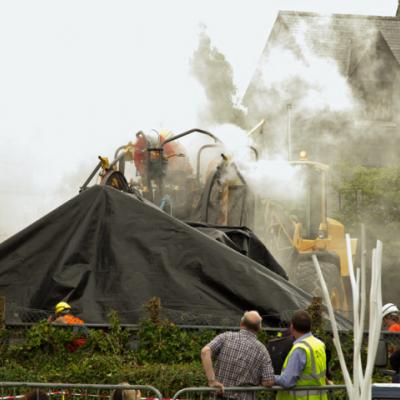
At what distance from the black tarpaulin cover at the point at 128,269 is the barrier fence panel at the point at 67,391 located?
1.62 meters

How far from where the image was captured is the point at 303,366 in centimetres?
707

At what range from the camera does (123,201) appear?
32.0ft

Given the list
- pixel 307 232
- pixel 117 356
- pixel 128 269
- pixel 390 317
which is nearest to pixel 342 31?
pixel 307 232

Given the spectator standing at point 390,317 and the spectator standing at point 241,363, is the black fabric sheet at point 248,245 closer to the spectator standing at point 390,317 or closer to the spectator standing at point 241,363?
the spectator standing at point 390,317

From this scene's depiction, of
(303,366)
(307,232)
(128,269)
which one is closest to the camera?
(303,366)

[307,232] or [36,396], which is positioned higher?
[307,232]

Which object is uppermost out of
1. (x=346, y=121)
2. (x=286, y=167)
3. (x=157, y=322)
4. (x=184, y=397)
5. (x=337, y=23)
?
(x=337, y=23)

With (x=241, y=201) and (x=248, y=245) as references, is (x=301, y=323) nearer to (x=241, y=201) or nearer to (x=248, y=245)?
(x=248, y=245)

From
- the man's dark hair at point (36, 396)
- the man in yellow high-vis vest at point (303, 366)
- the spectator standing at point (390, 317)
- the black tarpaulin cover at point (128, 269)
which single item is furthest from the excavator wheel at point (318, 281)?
the man's dark hair at point (36, 396)

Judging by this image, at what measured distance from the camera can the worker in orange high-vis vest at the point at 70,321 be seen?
27.4 ft

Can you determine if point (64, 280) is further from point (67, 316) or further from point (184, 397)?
point (184, 397)

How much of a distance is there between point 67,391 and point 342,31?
27571 millimetres

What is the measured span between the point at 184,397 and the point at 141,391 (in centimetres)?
33

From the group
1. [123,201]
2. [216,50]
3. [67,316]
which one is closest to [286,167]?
[123,201]
